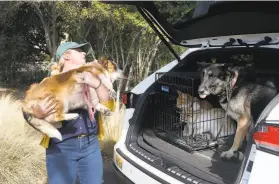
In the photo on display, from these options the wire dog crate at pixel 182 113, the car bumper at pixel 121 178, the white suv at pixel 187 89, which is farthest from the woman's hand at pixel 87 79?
the wire dog crate at pixel 182 113

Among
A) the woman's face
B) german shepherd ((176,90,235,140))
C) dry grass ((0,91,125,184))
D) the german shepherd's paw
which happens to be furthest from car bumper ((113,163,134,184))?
dry grass ((0,91,125,184))

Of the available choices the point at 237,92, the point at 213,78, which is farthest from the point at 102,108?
the point at 237,92

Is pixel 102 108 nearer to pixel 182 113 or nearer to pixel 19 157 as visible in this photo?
pixel 182 113

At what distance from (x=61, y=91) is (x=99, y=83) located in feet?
0.98

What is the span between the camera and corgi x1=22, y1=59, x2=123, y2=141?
2984mm

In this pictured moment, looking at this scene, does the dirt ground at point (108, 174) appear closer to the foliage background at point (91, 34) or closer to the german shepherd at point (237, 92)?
the foliage background at point (91, 34)

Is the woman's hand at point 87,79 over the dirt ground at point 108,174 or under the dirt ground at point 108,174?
over

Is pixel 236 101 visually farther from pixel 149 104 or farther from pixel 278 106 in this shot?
pixel 278 106

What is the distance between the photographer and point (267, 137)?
234 cm

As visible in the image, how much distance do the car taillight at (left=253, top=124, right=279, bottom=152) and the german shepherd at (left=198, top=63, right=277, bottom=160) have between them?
1273 mm

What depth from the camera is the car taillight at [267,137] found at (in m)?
2.30

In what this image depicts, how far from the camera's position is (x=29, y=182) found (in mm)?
4902

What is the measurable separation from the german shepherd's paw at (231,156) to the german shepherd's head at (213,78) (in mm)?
628

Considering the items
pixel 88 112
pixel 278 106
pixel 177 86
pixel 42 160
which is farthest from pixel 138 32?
pixel 278 106
